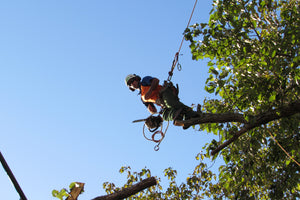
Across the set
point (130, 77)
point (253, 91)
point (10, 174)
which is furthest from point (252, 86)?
point (10, 174)

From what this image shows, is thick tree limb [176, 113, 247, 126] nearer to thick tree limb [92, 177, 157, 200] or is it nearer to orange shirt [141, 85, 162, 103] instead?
orange shirt [141, 85, 162, 103]

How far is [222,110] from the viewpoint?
7.57 meters

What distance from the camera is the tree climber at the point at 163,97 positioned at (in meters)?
6.38

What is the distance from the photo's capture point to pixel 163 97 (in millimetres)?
6777

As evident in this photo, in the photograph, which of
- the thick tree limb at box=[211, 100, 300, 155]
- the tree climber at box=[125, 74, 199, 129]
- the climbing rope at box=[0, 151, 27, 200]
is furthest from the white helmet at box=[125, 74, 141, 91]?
the climbing rope at box=[0, 151, 27, 200]

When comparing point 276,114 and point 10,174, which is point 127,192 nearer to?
point 10,174

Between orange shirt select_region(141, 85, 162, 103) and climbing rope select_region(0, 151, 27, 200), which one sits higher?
orange shirt select_region(141, 85, 162, 103)

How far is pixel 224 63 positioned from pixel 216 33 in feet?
2.59

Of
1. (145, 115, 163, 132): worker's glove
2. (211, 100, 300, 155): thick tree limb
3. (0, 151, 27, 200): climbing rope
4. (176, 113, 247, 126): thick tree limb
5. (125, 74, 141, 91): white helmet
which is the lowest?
(0, 151, 27, 200): climbing rope

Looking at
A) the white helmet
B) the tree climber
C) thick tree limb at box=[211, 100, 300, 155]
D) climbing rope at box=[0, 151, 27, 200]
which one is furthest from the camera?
the white helmet

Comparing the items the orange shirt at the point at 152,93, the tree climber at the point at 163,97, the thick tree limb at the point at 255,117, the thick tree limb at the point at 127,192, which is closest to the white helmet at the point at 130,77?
the tree climber at the point at 163,97

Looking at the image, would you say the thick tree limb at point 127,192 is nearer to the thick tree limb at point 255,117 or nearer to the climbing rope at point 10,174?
the climbing rope at point 10,174

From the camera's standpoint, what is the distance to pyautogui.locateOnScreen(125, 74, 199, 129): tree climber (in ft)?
A: 20.9

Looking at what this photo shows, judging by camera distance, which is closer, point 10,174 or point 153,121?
point 10,174
